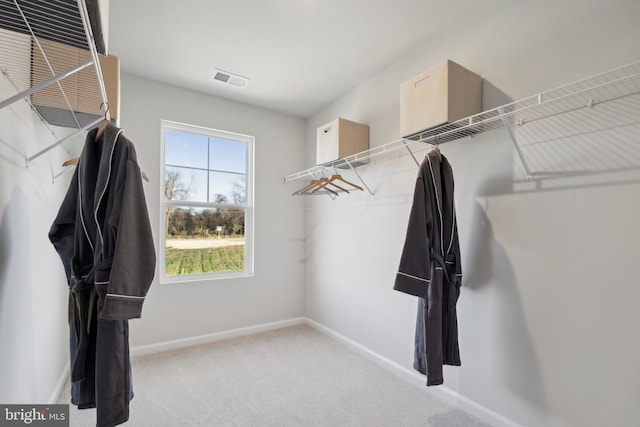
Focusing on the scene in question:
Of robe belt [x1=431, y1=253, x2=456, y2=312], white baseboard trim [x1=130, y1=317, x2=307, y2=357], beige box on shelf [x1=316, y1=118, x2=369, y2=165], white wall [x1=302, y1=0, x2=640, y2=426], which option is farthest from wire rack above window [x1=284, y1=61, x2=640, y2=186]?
white baseboard trim [x1=130, y1=317, x2=307, y2=357]

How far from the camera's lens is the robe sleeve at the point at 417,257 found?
170 centimetres

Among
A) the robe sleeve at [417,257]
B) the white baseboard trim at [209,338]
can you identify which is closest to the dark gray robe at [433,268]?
the robe sleeve at [417,257]

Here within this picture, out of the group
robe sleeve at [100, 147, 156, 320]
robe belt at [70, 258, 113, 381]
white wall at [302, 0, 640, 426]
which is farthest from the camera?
white wall at [302, 0, 640, 426]

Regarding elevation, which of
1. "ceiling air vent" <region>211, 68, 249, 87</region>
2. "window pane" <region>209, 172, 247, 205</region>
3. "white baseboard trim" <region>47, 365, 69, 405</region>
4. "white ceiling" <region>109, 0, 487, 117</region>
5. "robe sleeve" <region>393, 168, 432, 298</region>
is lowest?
"white baseboard trim" <region>47, 365, 69, 405</region>

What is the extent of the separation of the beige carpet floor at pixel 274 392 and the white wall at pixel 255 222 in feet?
1.08

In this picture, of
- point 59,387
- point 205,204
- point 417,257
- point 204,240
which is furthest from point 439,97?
point 59,387

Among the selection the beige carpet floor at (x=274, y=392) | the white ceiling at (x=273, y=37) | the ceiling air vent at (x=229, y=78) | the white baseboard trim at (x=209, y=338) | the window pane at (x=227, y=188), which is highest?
the white ceiling at (x=273, y=37)

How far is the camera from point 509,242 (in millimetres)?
1857

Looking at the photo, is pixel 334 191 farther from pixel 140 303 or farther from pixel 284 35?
pixel 140 303

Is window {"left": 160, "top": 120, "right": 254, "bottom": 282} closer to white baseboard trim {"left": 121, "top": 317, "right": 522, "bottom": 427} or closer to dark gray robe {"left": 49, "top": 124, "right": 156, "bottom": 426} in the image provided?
white baseboard trim {"left": 121, "top": 317, "right": 522, "bottom": 427}

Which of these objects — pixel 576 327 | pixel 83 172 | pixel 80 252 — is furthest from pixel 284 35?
pixel 576 327

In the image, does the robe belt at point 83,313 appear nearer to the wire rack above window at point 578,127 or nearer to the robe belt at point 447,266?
the robe belt at point 447,266

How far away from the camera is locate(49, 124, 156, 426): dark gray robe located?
3.78 ft

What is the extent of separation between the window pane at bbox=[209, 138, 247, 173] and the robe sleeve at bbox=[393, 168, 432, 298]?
94.4 inches
